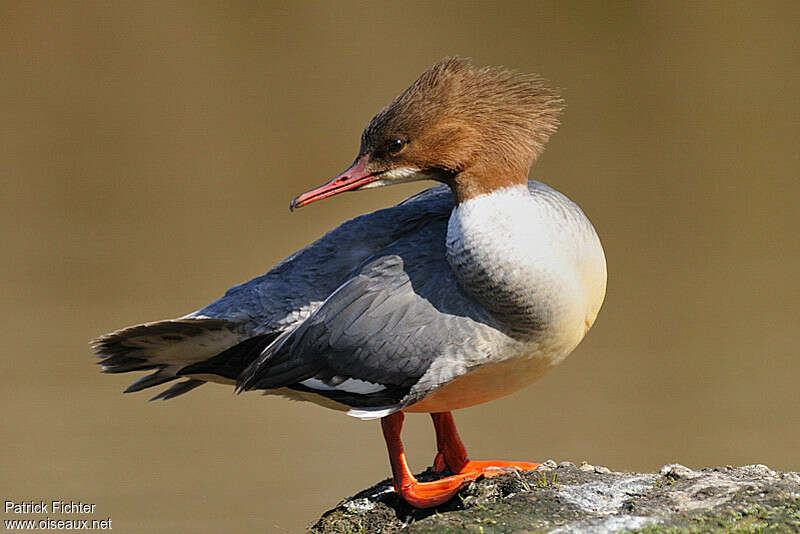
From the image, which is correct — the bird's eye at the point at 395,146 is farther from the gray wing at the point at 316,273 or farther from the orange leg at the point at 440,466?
the orange leg at the point at 440,466

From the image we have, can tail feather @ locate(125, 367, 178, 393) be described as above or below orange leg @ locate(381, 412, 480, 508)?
above

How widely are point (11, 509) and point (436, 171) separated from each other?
2.33 m

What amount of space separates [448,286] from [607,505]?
50 centimetres

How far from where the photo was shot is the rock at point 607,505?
61.1 inches

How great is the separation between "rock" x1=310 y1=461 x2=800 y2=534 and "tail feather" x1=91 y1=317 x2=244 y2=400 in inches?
17.7

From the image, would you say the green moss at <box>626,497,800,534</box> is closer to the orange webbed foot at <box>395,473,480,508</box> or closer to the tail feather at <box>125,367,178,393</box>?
the orange webbed foot at <box>395,473,480,508</box>

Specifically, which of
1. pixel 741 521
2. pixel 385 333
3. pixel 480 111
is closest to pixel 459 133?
pixel 480 111

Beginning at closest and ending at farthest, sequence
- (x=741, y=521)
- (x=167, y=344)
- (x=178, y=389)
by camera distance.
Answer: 1. (x=741, y=521)
2. (x=167, y=344)
3. (x=178, y=389)

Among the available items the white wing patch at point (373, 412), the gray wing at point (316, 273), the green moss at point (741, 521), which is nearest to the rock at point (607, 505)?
the green moss at point (741, 521)

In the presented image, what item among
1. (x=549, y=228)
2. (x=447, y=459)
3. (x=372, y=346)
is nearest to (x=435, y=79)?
(x=549, y=228)

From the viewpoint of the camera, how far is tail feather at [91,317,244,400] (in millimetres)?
2027

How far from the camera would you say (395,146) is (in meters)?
1.80

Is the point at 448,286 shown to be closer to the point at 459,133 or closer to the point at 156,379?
the point at 459,133

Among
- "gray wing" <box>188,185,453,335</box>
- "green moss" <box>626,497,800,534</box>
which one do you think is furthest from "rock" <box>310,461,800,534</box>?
"gray wing" <box>188,185,453,335</box>
